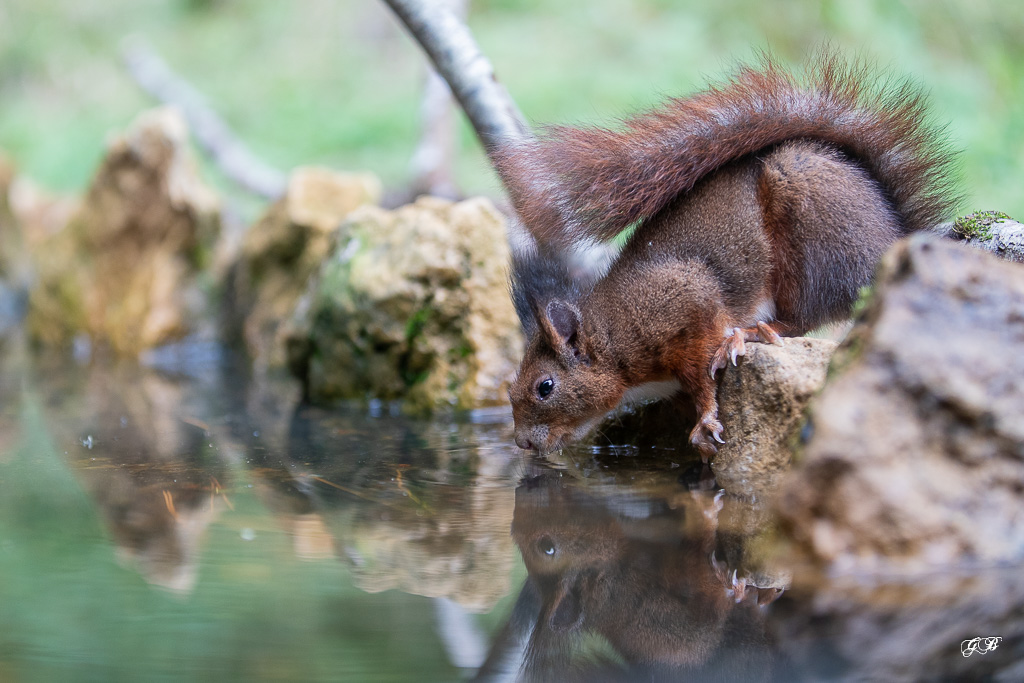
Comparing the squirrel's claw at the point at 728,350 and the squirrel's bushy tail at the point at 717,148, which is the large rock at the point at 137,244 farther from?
the squirrel's claw at the point at 728,350

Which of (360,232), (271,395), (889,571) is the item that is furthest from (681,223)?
(271,395)

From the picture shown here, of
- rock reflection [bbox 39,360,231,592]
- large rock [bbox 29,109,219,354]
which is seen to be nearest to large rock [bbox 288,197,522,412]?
rock reflection [bbox 39,360,231,592]

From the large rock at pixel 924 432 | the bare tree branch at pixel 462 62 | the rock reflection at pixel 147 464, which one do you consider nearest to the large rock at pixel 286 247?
the rock reflection at pixel 147 464

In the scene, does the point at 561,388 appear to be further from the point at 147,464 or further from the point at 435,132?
the point at 435,132

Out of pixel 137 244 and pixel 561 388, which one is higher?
pixel 137 244

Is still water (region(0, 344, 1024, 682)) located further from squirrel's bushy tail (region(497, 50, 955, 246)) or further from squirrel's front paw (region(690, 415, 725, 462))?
squirrel's bushy tail (region(497, 50, 955, 246))

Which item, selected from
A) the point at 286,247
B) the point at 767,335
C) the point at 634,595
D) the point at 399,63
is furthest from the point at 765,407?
the point at 399,63

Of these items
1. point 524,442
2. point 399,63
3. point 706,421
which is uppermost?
point 399,63
